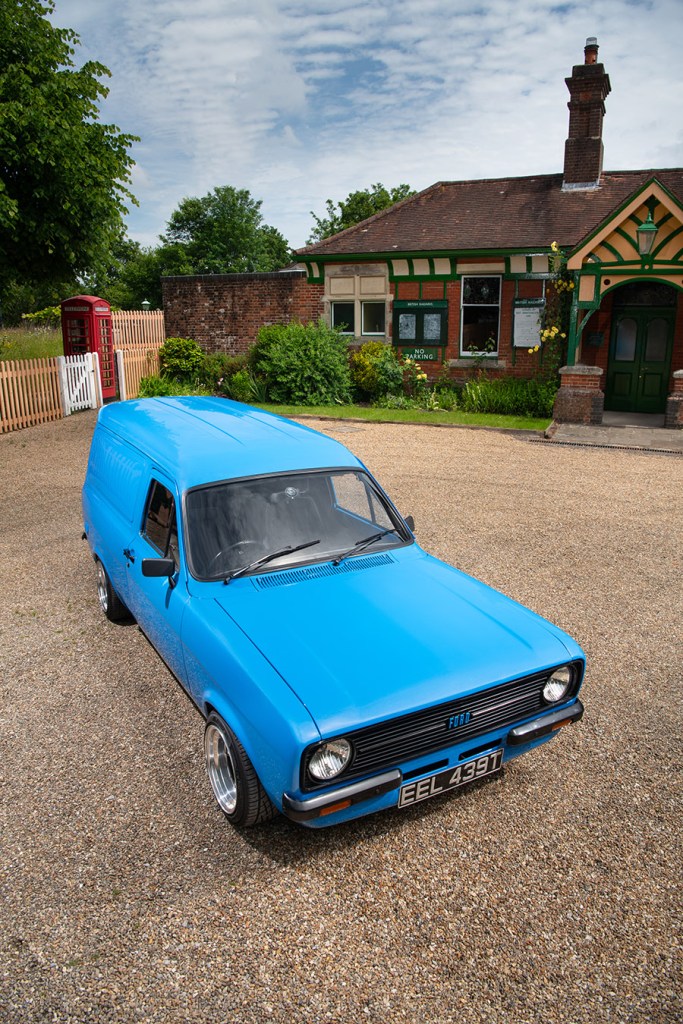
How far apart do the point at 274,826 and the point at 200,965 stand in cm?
86

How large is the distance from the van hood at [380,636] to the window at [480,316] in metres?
15.2

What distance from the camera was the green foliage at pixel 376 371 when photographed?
60.4ft

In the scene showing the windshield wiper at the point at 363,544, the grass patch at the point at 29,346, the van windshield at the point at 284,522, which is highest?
the grass patch at the point at 29,346

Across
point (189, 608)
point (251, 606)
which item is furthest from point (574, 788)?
point (189, 608)

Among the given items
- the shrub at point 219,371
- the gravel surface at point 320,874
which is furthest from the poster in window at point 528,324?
the gravel surface at point 320,874

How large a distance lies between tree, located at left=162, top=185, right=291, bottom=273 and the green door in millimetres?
57390

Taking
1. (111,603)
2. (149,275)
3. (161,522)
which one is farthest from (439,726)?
(149,275)

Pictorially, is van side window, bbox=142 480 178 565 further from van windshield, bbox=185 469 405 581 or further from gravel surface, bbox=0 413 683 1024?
gravel surface, bbox=0 413 683 1024

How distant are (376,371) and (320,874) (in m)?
16.0

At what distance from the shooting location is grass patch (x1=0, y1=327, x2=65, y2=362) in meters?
21.7

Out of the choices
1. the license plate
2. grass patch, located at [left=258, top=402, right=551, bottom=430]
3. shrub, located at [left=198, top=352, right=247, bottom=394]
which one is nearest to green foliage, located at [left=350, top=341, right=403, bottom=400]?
grass patch, located at [left=258, top=402, right=551, bottom=430]

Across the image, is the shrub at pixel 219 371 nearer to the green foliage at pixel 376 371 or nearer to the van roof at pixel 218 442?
the green foliage at pixel 376 371

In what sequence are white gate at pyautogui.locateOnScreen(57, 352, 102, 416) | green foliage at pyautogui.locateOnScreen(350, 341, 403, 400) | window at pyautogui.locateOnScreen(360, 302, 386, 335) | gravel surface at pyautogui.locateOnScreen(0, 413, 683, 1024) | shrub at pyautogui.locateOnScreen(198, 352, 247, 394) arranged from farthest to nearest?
1. window at pyautogui.locateOnScreen(360, 302, 386, 335)
2. shrub at pyautogui.locateOnScreen(198, 352, 247, 394)
3. green foliage at pyautogui.locateOnScreen(350, 341, 403, 400)
4. white gate at pyautogui.locateOnScreen(57, 352, 102, 416)
5. gravel surface at pyautogui.locateOnScreen(0, 413, 683, 1024)

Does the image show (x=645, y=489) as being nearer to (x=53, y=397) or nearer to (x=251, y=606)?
(x=251, y=606)
